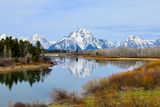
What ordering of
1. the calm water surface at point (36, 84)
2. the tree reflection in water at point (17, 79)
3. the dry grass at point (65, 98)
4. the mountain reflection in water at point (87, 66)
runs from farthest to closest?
1. the mountain reflection in water at point (87, 66)
2. the tree reflection in water at point (17, 79)
3. the calm water surface at point (36, 84)
4. the dry grass at point (65, 98)

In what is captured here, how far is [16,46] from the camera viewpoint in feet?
347

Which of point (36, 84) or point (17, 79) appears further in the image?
point (17, 79)

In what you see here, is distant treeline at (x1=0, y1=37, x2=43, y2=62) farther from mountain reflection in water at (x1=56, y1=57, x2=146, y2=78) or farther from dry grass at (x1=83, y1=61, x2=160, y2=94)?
dry grass at (x1=83, y1=61, x2=160, y2=94)

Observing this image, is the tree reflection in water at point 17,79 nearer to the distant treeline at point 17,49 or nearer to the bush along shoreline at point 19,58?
the bush along shoreline at point 19,58

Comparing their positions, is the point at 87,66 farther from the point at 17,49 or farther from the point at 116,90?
the point at 116,90

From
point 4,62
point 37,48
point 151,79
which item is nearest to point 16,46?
point 37,48

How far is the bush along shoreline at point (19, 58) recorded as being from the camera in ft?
251

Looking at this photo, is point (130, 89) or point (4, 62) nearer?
point (130, 89)

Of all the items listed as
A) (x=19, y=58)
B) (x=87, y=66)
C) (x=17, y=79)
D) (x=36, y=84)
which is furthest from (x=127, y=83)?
(x=19, y=58)

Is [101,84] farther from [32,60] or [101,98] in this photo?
[32,60]

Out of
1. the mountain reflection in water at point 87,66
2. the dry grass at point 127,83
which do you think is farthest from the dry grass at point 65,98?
the mountain reflection in water at point 87,66

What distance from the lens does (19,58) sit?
91.9m

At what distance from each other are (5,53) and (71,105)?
3164 inches

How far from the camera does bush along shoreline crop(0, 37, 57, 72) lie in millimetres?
76394
